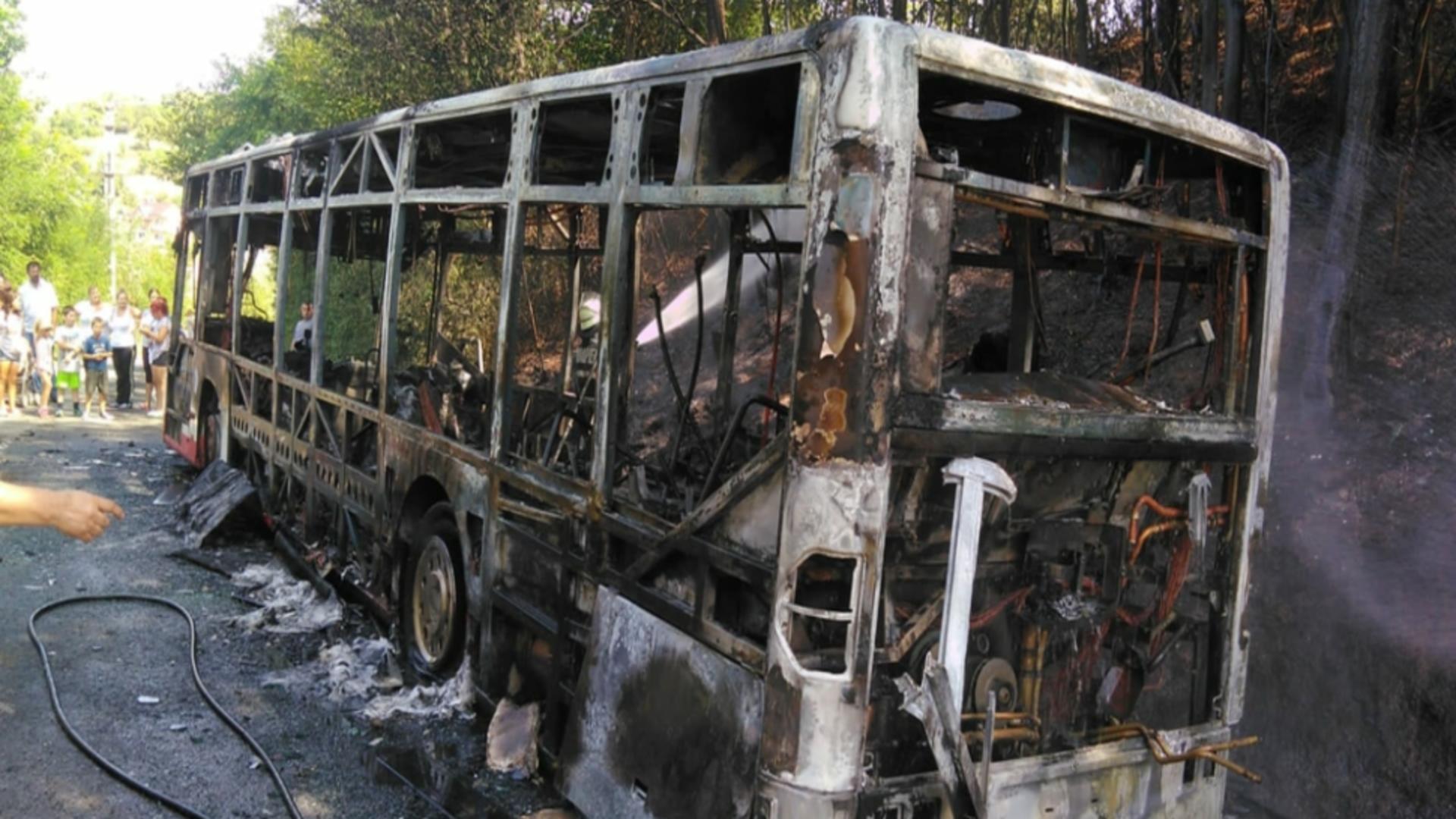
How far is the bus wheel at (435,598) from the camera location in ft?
18.5

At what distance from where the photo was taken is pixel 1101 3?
42.8 ft

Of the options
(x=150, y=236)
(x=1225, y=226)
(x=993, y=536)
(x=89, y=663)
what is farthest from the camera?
(x=150, y=236)

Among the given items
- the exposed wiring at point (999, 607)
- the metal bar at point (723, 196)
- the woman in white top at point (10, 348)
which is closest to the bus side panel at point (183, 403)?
the woman in white top at point (10, 348)

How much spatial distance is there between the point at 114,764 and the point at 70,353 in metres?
13.6

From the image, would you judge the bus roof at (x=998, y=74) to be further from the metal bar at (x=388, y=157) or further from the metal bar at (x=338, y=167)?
the metal bar at (x=338, y=167)

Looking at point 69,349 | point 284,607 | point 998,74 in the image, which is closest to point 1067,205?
point 998,74

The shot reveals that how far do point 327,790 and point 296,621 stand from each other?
98.3 inches

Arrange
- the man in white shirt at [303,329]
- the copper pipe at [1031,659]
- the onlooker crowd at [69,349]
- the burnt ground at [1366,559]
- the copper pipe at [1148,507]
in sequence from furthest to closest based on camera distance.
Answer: the onlooker crowd at [69,349] → the man in white shirt at [303,329] → the burnt ground at [1366,559] → the copper pipe at [1148,507] → the copper pipe at [1031,659]

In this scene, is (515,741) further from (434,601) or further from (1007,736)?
(1007,736)

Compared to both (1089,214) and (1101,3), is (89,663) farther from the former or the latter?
(1101,3)

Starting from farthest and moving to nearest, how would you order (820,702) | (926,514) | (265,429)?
(265,429), (926,514), (820,702)

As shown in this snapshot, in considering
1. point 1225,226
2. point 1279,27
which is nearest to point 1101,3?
point 1279,27

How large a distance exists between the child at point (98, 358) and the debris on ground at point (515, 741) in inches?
535

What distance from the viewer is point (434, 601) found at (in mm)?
5906
